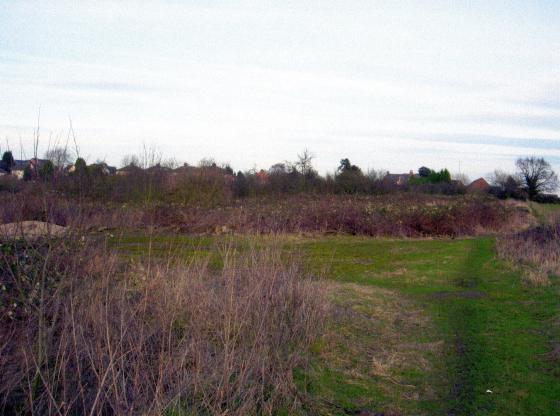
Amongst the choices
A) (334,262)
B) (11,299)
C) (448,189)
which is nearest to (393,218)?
(334,262)

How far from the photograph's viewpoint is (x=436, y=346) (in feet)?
28.4

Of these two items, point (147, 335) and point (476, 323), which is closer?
point (147, 335)

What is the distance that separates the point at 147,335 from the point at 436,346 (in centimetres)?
464

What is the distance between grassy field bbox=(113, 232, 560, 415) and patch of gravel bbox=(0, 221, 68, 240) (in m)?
1.27

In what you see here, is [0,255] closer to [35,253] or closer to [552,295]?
[35,253]

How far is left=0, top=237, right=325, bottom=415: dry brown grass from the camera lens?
4707 millimetres

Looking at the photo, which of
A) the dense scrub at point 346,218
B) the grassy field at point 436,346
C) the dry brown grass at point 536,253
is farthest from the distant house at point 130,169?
the dry brown grass at point 536,253

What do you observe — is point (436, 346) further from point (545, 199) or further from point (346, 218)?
point (545, 199)

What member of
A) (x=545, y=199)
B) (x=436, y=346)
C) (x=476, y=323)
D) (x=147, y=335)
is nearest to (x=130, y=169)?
(x=476, y=323)

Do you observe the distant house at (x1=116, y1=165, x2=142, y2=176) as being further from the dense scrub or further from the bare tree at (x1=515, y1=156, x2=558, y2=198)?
the bare tree at (x1=515, y1=156, x2=558, y2=198)

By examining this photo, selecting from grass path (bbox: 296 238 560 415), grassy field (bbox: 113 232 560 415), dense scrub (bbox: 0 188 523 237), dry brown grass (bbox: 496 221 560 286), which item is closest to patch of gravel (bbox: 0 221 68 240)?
grassy field (bbox: 113 232 560 415)

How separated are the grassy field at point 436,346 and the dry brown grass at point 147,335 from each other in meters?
0.64

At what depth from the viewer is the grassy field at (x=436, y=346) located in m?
6.58

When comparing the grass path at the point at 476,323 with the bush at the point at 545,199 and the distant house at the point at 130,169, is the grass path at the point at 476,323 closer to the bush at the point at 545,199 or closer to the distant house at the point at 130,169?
the distant house at the point at 130,169
